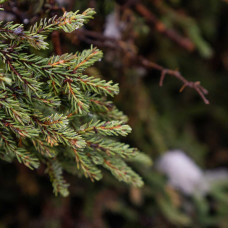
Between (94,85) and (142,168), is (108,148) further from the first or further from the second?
(142,168)

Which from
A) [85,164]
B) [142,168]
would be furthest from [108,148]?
[142,168]

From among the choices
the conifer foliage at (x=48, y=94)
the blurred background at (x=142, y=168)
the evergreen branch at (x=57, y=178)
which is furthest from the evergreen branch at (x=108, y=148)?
the blurred background at (x=142, y=168)

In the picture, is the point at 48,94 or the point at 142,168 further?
the point at 142,168

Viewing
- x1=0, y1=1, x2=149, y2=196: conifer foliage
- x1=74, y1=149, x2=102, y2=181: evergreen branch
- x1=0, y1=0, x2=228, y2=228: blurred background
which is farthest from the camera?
x1=0, y1=0, x2=228, y2=228: blurred background

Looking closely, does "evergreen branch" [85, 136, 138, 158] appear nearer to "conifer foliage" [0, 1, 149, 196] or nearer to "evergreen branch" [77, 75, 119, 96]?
"conifer foliage" [0, 1, 149, 196]

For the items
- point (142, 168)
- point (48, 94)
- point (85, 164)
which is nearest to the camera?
point (48, 94)

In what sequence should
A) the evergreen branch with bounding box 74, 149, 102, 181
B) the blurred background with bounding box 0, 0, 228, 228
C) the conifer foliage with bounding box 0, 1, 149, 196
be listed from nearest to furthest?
the conifer foliage with bounding box 0, 1, 149, 196 → the evergreen branch with bounding box 74, 149, 102, 181 → the blurred background with bounding box 0, 0, 228, 228

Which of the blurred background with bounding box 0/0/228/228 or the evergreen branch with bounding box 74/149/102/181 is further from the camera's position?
the blurred background with bounding box 0/0/228/228

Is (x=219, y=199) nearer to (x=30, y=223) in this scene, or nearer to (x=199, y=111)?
(x=199, y=111)

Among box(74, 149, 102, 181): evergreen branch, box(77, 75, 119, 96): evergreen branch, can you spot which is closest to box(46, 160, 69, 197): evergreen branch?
box(74, 149, 102, 181): evergreen branch

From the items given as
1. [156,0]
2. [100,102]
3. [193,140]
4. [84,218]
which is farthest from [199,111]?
[100,102]

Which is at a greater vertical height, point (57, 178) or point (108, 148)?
point (108, 148)
